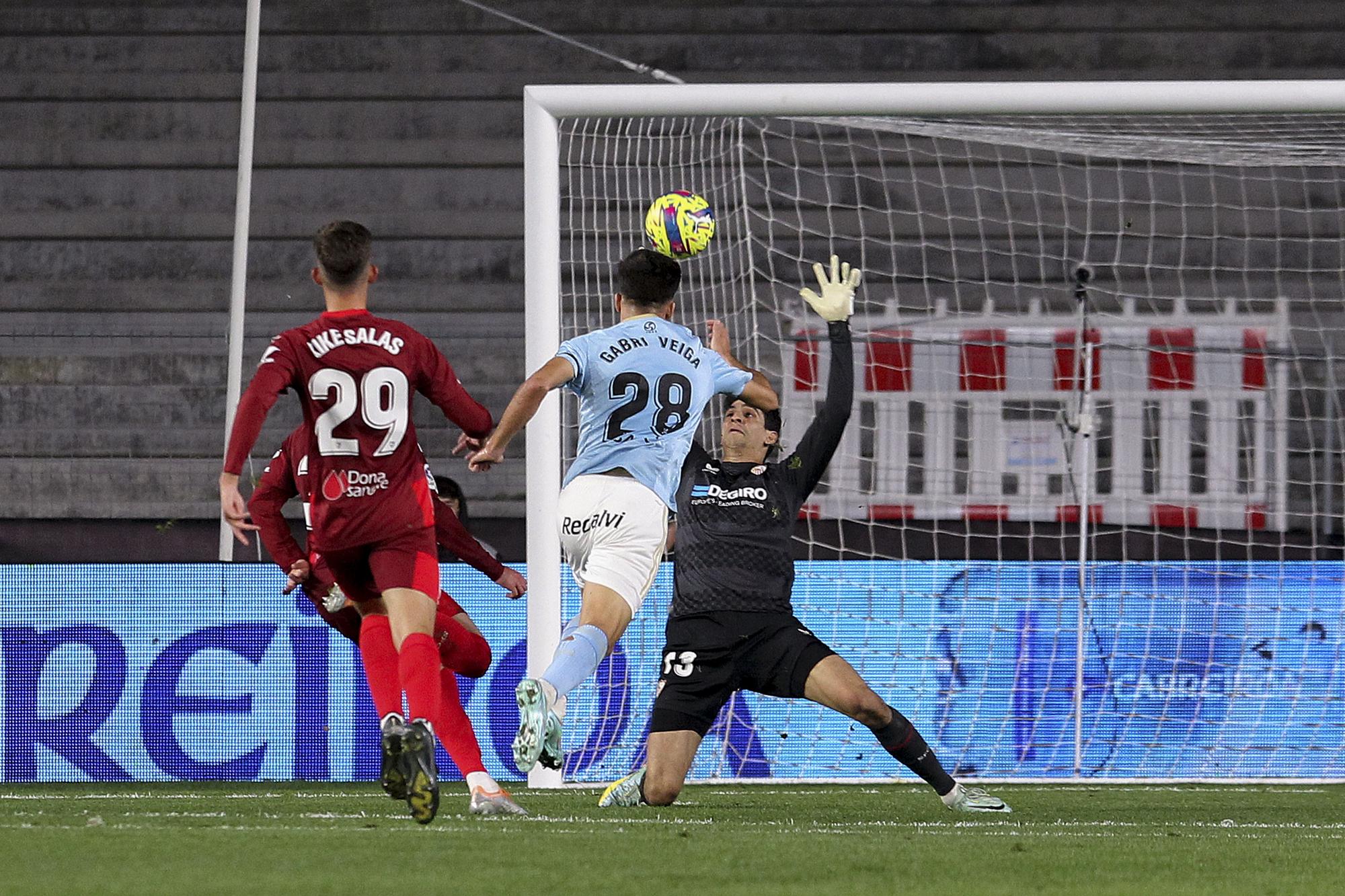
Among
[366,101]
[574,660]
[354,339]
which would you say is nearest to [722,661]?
[574,660]

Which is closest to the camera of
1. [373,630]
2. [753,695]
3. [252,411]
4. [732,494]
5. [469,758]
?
[252,411]

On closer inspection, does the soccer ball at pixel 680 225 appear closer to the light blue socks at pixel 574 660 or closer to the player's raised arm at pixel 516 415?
the player's raised arm at pixel 516 415

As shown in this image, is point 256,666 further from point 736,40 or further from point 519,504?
point 736,40

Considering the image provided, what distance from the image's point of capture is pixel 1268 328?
443 inches

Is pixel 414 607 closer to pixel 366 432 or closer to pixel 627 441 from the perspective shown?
pixel 366 432

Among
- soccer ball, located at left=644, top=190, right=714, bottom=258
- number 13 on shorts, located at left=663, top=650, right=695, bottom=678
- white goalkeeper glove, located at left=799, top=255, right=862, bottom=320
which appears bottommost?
number 13 on shorts, located at left=663, top=650, right=695, bottom=678

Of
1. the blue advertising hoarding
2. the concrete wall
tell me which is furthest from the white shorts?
the concrete wall

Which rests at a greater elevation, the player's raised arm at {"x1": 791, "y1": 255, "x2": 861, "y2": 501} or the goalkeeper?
the player's raised arm at {"x1": 791, "y1": 255, "x2": 861, "y2": 501}

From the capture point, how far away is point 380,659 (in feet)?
16.9

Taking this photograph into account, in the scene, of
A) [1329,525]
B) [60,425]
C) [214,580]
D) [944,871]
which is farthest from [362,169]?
[944,871]

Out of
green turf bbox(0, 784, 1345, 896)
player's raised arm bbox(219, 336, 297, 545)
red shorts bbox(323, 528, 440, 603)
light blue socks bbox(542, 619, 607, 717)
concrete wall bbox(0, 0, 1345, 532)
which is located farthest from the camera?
concrete wall bbox(0, 0, 1345, 532)

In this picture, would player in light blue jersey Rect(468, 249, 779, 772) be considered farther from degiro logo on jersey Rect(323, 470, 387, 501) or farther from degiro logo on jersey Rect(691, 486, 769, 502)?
degiro logo on jersey Rect(323, 470, 387, 501)

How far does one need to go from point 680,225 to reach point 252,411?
2.08m

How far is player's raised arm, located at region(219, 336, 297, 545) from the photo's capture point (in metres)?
4.61
